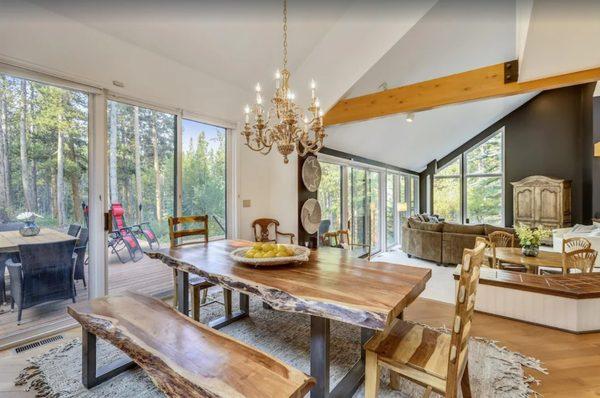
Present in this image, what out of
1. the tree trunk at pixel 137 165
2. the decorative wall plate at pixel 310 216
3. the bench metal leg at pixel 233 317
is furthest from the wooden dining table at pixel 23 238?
the decorative wall plate at pixel 310 216

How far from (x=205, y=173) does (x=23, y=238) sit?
1.95 m

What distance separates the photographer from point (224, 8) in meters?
2.97

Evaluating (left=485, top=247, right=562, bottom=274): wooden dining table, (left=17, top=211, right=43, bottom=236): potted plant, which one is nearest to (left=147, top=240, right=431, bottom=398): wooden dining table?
(left=17, top=211, right=43, bottom=236): potted plant

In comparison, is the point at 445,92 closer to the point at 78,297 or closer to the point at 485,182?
the point at 78,297

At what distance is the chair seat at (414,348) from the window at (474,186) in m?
9.26

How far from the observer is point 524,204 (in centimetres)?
774

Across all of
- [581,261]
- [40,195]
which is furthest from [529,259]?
[40,195]

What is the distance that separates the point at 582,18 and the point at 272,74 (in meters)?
3.39

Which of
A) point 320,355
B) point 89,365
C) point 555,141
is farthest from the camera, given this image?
point 555,141

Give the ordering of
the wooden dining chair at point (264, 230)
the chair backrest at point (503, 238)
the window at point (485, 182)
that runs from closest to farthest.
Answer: the wooden dining chair at point (264, 230) < the chair backrest at point (503, 238) < the window at point (485, 182)

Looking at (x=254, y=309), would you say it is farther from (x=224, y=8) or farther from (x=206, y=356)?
(x=224, y=8)

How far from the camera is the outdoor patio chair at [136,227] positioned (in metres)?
2.93

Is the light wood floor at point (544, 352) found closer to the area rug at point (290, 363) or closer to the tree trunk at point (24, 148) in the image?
the area rug at point (290, 363)

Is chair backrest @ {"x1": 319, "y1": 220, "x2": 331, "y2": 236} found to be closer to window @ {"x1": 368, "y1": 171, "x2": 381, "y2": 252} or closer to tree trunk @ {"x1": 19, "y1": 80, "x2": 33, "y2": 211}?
window @ {"x1": 368, "y1": 171, "x2": 381, "y2": 252}
